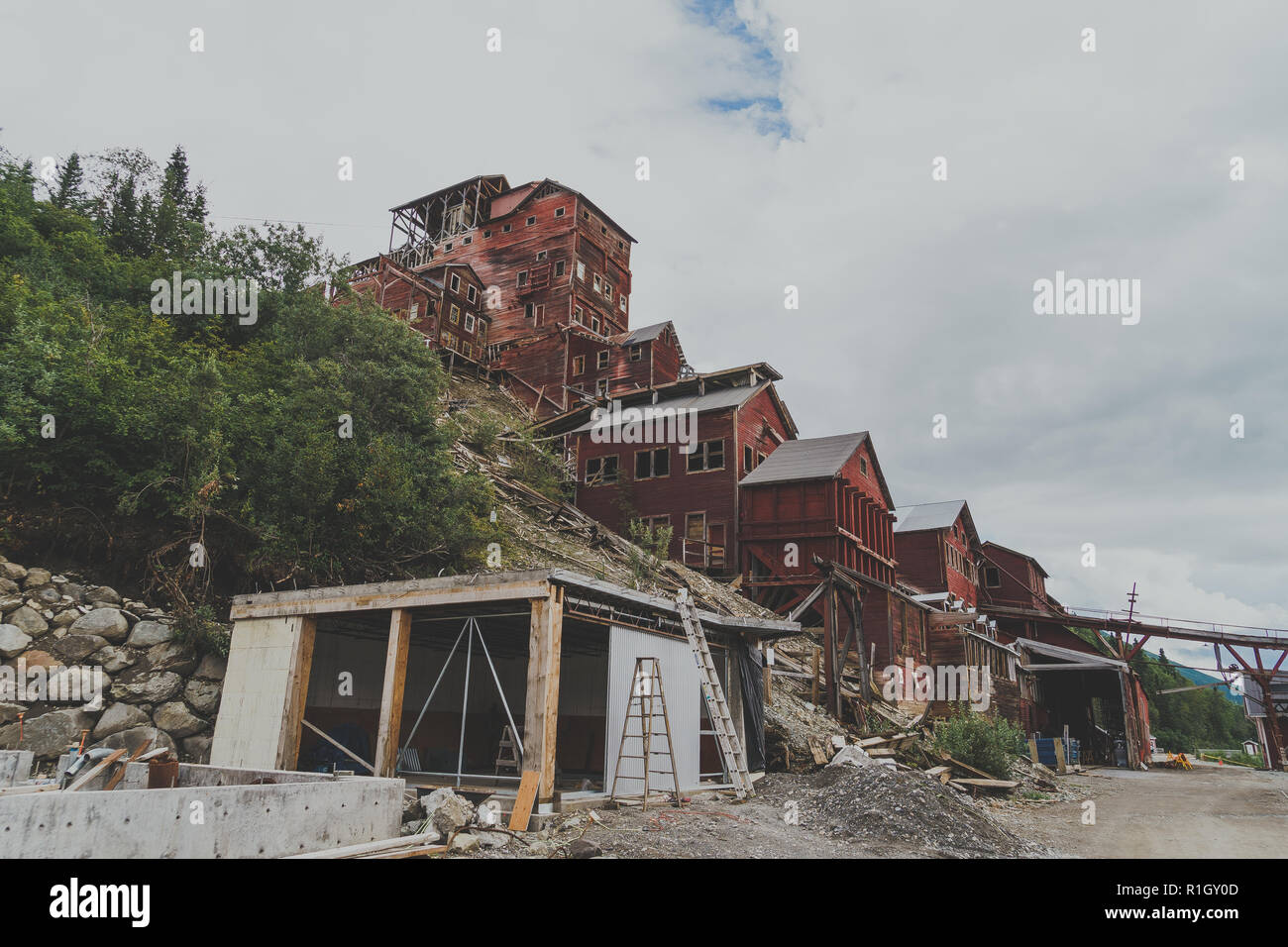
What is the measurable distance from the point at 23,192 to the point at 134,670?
738 inches

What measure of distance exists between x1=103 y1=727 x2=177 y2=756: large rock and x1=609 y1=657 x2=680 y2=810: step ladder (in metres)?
8.74

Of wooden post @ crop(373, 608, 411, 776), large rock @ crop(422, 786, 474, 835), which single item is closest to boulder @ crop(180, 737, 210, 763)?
wooden post @ crop(373, 608, 411, 776)

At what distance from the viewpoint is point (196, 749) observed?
51.5 feet

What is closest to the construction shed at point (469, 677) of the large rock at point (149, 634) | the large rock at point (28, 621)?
the large rock at point (149, 634)

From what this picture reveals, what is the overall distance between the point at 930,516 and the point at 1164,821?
97.7 feet

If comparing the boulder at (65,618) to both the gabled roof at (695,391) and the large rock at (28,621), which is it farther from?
the gabled roof at (695,391)

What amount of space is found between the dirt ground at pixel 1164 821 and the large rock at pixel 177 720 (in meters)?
16.3

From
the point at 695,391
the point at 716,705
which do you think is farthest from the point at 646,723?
the point at 695,391

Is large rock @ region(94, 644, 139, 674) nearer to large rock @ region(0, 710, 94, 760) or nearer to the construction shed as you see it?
large rock @ region(0, 710, 94, 760)

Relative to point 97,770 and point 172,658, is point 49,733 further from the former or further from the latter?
point 97,770

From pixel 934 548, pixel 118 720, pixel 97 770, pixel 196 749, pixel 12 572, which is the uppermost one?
pixel 934 548
